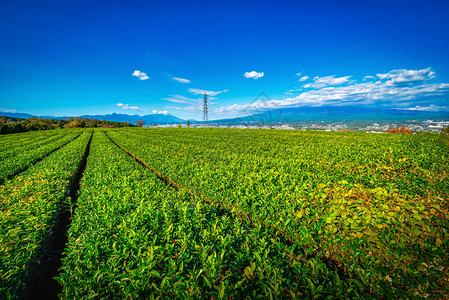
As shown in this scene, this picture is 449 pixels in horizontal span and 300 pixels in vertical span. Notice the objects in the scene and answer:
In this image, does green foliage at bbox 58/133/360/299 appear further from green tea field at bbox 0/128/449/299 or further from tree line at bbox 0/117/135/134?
tree line at bbox 0/117/135/134

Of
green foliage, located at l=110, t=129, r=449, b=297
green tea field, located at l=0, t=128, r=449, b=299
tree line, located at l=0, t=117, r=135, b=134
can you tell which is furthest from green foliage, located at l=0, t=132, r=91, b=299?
tree line, located at l=0, t=117, r=135, b=134

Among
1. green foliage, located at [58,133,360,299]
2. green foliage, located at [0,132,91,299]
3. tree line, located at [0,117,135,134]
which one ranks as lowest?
green foliage, located at [0,132,91,299]

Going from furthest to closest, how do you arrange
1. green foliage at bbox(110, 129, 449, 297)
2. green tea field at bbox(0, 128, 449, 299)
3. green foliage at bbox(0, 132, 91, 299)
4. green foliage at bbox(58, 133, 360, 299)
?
green foliage at bbox(0, 132, 91, 299)
green foliage at bbox(110, 129, 449, 297)
green tea field at bbox(0, 128, 449, 299)
green foliage at bbox(58, 133, 360, 299)

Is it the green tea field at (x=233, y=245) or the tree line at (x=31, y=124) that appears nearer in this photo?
the green tea field at (x=233, y=245)

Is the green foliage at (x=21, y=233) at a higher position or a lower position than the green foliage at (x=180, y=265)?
lower

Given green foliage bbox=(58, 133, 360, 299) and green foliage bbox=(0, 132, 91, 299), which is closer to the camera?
green foliage bbox=(58, 133, 360, 299)

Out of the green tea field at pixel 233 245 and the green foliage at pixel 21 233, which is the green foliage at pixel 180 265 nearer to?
the green tea field at pixel 233 245

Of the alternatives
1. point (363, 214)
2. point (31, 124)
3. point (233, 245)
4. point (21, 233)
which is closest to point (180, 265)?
point (233, 245)

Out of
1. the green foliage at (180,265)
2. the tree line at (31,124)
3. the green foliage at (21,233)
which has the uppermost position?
the tree line at (31,124)

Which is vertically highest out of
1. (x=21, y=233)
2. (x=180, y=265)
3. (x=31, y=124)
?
(x=31, y=124)

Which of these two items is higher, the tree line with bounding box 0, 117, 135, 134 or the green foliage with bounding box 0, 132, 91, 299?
the tree line with bounding box 0, 117, 135, 134

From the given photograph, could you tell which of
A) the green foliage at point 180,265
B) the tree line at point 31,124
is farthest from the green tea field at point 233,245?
the tree line at point 31,124

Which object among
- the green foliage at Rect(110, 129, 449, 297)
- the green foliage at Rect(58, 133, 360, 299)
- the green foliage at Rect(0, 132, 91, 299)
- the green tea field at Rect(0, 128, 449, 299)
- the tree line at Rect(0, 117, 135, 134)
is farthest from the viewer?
the tree line at Rect(0, 117, 135, 134)

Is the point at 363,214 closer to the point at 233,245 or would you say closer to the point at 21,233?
the point at 233,245
